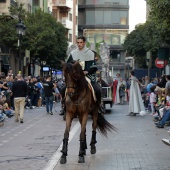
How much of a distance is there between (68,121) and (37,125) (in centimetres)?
1079

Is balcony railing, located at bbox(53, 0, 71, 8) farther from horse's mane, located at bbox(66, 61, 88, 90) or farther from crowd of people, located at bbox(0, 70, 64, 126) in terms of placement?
horse's mane, located at bbox(66, 61, 88, 90)

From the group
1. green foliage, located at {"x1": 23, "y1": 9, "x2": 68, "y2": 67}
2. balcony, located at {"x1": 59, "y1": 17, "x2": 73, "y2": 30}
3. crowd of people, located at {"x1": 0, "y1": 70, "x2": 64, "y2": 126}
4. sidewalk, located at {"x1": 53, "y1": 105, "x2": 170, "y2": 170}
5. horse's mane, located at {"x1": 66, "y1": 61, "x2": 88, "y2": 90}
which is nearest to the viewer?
sidewalk, located at {"x1": 53, "y1": 105, "x2": 170, "y2": 170}

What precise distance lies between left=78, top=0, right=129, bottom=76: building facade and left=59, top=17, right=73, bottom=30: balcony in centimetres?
796

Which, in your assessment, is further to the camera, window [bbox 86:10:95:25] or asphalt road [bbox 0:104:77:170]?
window [bbox 86:10:95:25]

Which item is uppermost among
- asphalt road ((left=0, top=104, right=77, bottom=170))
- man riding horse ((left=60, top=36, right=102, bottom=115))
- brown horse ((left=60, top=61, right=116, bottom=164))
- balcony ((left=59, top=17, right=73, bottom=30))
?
balcony ((left=59, top=17, right=73, bottom=30))

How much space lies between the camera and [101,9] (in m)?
Result: 106

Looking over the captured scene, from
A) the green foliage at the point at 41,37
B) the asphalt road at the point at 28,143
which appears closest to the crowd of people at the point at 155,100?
the asphalt road at the point at 28,143

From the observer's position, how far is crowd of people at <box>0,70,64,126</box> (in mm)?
24750

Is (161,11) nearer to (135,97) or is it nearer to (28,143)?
(135,97)

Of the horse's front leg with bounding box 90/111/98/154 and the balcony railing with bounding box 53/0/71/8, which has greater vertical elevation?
the balcony railing with bounding box 53/0/71/8

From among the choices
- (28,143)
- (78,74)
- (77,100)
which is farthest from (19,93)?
(78,74)

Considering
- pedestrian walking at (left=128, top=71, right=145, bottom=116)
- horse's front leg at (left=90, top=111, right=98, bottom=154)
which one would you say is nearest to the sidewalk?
horse's front leg at (left=90, top=111, right=98, bottom=154)

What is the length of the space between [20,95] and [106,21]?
273 ft

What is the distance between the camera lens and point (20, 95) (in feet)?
81.3
